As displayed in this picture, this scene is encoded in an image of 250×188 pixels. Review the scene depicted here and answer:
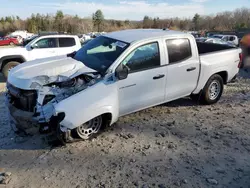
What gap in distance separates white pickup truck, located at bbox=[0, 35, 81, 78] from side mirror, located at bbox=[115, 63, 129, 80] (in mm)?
6230

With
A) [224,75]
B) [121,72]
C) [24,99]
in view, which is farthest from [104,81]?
[224,75]

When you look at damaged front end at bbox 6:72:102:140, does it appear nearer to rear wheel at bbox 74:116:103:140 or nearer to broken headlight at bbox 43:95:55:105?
broken headlight at bbox 43:95:55:105

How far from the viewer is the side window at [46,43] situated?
970cm

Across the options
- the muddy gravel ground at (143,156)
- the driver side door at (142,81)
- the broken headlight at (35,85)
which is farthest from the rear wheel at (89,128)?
the broken headlight at (35,85)

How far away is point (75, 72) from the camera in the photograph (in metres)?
4.16

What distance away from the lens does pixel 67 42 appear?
10.3 metres

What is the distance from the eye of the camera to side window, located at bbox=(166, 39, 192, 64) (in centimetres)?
490

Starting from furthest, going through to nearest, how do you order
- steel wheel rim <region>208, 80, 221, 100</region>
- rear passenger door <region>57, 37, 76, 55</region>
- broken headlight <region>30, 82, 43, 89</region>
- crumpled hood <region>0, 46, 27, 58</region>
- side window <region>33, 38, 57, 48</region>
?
rear passenger door <region>57, 37, 76, 55</region> < side window <region>33, 38, 57, 48</region> < crumpled hood <region>0, 46, 27, 58</region> < steel wheel rim <region>208, 80, 221, 100</region> < broken headlight <region>30, 82, 43, 89</region>

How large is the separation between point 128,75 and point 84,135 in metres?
1.30

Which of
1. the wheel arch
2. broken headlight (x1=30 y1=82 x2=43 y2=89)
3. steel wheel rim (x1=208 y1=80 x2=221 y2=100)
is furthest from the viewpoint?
the wheel arch

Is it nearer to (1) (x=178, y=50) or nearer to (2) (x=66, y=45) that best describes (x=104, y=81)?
(1) (x=178, y=50)

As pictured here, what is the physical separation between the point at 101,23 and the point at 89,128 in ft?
203

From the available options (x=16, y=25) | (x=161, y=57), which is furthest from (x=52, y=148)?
(x=16, y=25)

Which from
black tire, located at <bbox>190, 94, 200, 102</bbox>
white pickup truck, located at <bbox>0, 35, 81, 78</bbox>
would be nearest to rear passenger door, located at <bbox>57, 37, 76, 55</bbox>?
white pickup truck, located at <bbox>0, 35, 81, 78</bbox>
